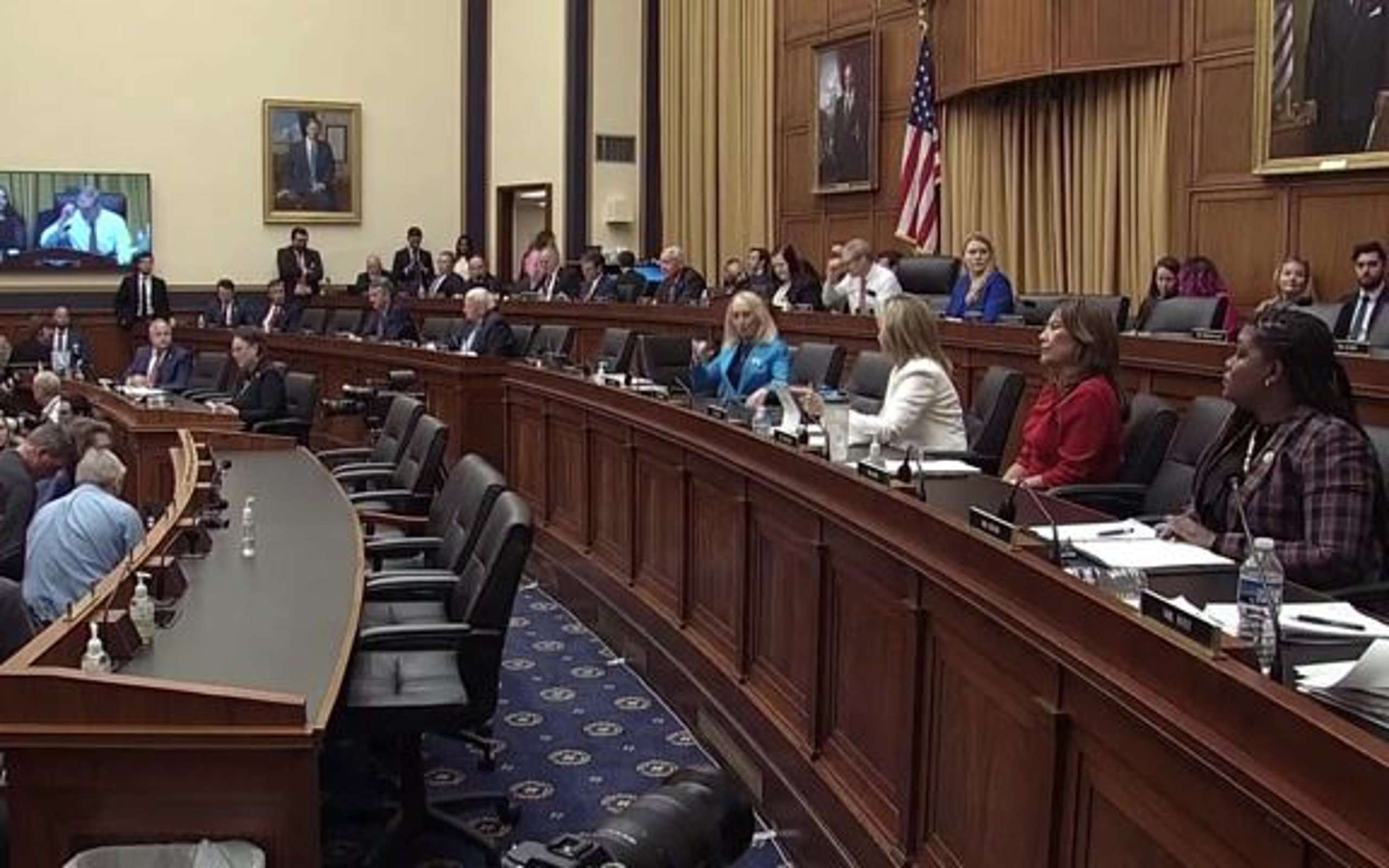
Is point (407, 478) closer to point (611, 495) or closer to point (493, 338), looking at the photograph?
point (611, 495)

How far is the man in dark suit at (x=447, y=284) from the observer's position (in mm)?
13812

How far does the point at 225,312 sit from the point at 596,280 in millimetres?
3916

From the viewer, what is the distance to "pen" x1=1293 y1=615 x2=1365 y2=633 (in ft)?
7.38

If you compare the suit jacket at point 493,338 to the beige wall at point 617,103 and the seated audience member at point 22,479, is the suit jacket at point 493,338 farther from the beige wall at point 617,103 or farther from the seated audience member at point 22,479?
the beige wall at point 617,103

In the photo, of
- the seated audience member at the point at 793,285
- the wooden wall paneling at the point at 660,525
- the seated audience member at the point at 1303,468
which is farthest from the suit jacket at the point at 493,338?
the seated audience member at the point at 1303,468

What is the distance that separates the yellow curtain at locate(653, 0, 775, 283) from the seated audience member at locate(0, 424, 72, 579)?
27.2 ft

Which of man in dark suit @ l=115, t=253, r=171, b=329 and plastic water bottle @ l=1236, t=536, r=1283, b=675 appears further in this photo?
man in dark suit @ l=115, t=253, r=171, b=329

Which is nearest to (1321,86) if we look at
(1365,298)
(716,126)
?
(1365,298)

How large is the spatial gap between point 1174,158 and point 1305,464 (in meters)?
6.40

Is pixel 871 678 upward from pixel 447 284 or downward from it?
downward

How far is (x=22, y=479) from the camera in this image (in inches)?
244

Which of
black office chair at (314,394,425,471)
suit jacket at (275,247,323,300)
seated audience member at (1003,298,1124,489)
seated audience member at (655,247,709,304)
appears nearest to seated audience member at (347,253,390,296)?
suit jacket at (275,247,323,300)

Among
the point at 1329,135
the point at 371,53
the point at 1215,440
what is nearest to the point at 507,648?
the point at 1215,440

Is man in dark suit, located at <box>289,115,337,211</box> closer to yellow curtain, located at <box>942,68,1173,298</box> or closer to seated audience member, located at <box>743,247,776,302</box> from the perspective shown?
seated audience member, located at <box>743,247,776,302</box>
